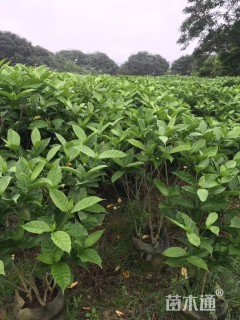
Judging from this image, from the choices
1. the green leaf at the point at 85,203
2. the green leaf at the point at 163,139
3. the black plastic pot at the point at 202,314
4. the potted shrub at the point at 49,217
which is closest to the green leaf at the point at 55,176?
the potted shrub at the point at 49,217

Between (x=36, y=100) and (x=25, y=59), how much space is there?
38.7m

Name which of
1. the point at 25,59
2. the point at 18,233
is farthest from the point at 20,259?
the point at 25,59

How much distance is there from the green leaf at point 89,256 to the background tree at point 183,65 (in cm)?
3954

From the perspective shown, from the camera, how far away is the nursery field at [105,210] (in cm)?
139

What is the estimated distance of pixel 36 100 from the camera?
219cm

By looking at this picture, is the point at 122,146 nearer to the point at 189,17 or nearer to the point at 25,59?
the point at 189,17

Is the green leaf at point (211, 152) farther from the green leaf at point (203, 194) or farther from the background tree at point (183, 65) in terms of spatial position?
the background tree at point (183, 65)

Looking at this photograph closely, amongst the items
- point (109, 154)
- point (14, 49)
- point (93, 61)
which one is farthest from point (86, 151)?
point (93, 61)

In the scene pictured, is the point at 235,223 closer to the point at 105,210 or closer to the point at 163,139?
the point at 163,139

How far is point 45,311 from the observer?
1696mm

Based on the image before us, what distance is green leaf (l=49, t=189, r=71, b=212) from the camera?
4.33 feet

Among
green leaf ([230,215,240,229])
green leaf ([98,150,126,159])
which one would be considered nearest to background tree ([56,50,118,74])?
green leaf ([98,150,126,159])

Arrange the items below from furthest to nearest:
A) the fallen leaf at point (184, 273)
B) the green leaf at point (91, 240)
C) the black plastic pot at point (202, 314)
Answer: the fallen leaf at point (184, 273) → the black plastic pot at point (202, 314) → the green leaf at point (91, 240)

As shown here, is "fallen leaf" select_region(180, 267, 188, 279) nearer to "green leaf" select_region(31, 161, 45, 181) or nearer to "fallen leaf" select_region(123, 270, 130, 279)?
"fallen leaf" select_region(123, 270, 130, 279)
